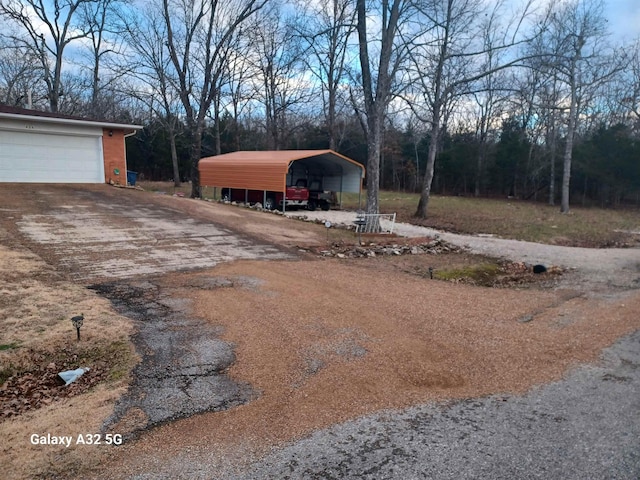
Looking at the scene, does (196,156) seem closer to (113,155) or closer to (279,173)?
(113,155)

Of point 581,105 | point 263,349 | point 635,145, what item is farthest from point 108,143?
point 635,145

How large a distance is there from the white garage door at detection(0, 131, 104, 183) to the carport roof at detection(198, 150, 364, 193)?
6407 millimetres

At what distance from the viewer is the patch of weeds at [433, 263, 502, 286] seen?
873 cm

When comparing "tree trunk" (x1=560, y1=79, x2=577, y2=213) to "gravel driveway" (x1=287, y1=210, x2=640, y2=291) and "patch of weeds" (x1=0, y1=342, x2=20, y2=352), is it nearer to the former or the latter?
"gravel driveway" (x1=287, y1=210, x2=640, y2=291)

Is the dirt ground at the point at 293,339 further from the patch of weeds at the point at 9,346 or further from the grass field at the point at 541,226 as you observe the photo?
the grass field at the point at 541,226

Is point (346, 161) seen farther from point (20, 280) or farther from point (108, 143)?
point (20, 280)

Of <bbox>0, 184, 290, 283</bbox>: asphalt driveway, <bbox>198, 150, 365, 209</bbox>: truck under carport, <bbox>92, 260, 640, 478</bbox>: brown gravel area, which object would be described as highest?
<bbox>198, 150, 365, 209</bbox>: truck under carport

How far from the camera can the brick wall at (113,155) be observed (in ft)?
59.7

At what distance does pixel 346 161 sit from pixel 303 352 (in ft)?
62.5

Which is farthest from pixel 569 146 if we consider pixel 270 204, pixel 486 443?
pixel 486 443

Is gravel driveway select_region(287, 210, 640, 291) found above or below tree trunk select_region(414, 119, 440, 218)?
below

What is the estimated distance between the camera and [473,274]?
923 cm

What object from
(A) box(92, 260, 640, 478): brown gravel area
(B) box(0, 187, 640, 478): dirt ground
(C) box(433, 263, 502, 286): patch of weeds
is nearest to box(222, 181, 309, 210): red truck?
(B) box(0, 187, 640, 478): dirt ground

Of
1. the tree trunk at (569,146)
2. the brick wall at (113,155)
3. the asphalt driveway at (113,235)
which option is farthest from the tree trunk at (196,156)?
the tree trunk at (569,146)
